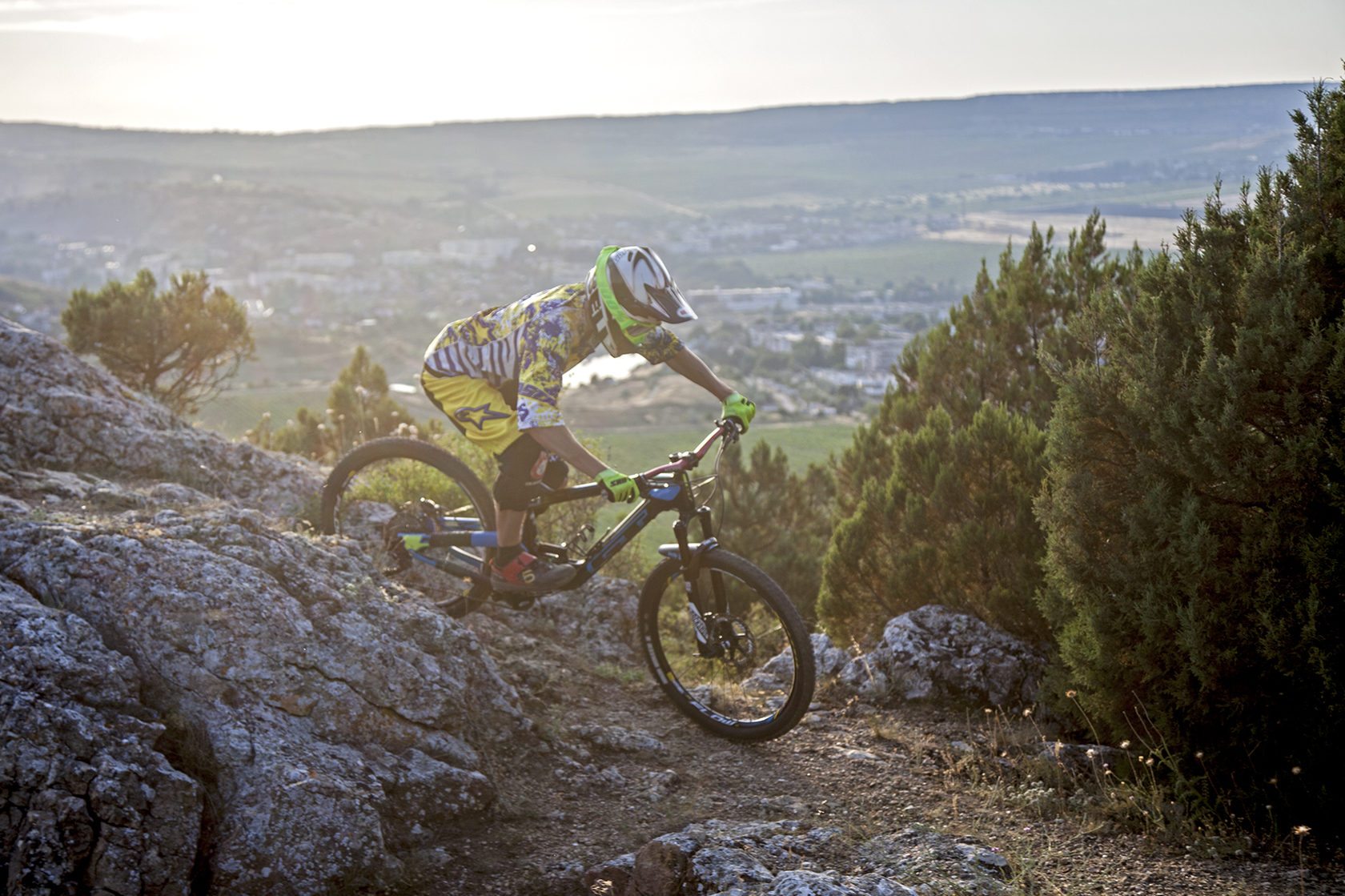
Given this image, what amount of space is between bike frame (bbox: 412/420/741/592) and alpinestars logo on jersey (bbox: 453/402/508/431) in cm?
50

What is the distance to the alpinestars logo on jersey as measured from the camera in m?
5.05

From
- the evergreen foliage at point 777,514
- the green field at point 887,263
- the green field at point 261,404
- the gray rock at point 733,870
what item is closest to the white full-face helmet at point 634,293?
the gray rock at point 733,870

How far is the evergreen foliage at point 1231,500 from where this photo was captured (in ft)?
12.2

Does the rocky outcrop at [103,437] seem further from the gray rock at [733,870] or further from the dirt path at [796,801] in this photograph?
the gray rock at [733,870]

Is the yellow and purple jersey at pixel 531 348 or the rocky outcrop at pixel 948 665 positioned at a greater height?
the yellow and purple jersey at pixel 531 348

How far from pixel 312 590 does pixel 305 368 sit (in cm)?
7160

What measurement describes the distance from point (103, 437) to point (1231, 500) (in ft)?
21.0

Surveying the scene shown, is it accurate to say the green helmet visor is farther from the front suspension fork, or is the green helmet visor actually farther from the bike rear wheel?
the bike rear wheel

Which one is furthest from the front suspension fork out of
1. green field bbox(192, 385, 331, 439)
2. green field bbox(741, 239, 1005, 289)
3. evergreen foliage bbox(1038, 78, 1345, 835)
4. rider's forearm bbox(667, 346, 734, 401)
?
green field bbox(741, 239, 1005, 289)

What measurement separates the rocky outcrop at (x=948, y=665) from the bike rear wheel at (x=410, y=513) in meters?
2.49

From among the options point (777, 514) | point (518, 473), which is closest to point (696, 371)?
point (518, 473)

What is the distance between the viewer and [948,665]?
18.9 ft

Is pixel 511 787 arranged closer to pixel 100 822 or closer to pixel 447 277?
pixel 100 822

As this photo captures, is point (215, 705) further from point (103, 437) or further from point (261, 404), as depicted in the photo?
point (261, 404)
